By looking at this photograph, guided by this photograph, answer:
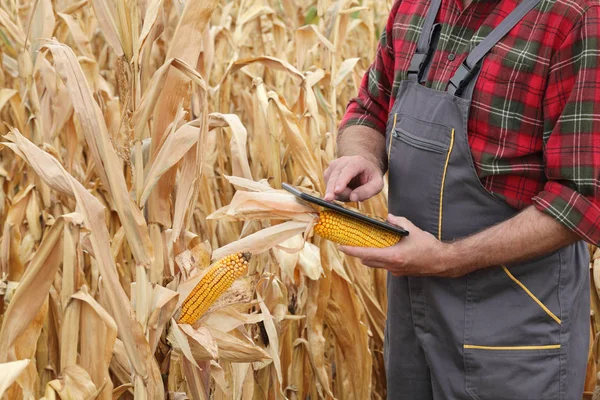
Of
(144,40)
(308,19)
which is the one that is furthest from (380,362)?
(308,19)

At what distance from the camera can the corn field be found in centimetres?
150

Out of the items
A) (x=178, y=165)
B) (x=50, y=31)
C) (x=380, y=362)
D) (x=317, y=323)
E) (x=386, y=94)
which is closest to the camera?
(x=178, y=165)

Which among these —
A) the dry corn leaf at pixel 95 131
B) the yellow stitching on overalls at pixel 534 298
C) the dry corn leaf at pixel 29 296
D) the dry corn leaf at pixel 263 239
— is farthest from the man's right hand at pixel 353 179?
the dry corn leaf at pixel 29 296

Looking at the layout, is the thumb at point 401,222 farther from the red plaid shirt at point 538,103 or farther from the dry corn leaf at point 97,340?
the dry corn leaf at point 97,340

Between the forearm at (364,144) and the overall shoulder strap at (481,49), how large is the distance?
0.33m

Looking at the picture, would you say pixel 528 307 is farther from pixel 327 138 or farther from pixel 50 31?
pixel 50 31

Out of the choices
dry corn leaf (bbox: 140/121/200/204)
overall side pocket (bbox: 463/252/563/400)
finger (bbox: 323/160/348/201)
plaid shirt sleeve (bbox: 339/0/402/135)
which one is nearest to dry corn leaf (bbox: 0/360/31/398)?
dry corn leaf (bbox: 140/121/200/204)

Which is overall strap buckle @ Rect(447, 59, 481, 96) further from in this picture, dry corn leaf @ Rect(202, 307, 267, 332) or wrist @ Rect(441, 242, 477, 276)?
dry corn leaf @ Rect(202, 307, 267, 332)

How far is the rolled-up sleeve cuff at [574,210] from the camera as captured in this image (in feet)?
5.27

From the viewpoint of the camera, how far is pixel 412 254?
5.49ft

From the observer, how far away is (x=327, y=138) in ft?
9.04

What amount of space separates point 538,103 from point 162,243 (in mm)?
884

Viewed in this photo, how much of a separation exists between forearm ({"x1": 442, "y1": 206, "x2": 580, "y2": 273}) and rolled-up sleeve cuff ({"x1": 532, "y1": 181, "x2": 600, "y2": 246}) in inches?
1.0

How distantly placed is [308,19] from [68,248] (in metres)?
3.77
